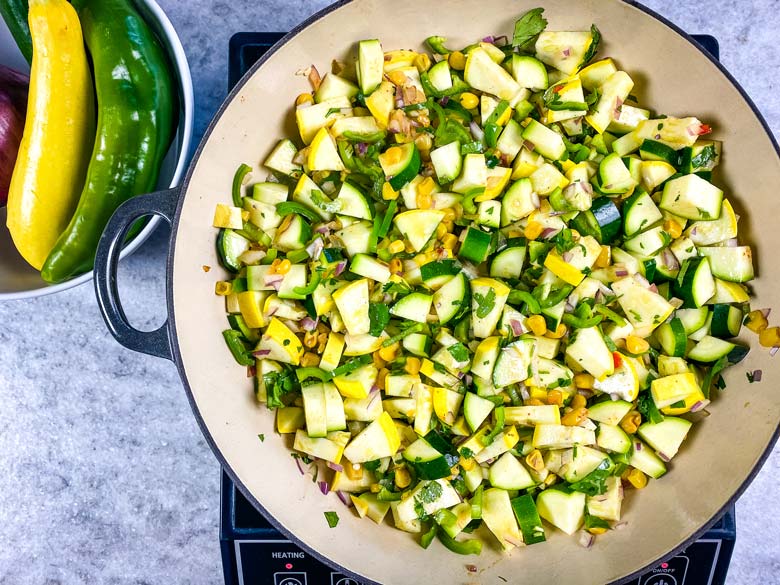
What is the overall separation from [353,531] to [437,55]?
3.64 ft

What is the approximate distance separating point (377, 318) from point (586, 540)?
694 millimetres

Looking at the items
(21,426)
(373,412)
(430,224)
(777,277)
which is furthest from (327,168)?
(21,426)

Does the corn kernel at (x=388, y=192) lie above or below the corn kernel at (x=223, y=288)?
above

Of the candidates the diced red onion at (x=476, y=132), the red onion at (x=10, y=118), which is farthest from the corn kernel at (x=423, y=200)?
the red onion at (x=10, y=118)

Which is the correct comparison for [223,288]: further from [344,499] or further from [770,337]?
[770,337]

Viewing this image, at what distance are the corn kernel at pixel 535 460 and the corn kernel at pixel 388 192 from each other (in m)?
0.64

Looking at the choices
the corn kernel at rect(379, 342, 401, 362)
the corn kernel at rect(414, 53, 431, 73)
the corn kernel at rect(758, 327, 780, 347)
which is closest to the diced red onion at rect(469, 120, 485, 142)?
the corn kernel at rect(414, 53, 431, 73)

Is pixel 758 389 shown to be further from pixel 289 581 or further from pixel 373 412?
pixel 289 581

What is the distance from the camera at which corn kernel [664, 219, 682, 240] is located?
5.14ft

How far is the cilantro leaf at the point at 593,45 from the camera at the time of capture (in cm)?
158

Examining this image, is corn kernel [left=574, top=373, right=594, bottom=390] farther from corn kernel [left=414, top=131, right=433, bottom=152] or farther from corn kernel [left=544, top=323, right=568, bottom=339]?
corn kernel [left=414, top=131, right=433, bottom=152]

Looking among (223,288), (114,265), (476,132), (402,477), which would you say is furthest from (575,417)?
(114,265)

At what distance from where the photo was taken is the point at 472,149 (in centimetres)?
154

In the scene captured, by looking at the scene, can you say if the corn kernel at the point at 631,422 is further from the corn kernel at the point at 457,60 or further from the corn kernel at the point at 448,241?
the corn kernel at the point at 457,60
